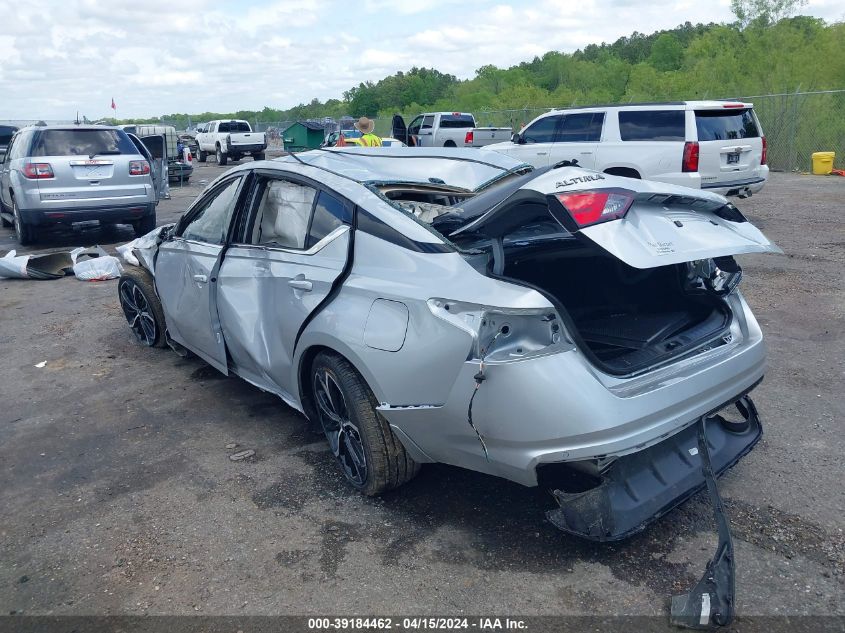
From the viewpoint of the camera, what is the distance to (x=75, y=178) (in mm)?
10672

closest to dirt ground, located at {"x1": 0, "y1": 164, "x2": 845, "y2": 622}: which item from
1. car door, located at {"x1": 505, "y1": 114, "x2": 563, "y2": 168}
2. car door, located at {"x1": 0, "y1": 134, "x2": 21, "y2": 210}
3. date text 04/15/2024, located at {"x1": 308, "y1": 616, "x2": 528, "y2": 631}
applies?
date text 04/15/2024, located at {"x1": 308, "y1": 616, "x2": 528, "y2": 631}

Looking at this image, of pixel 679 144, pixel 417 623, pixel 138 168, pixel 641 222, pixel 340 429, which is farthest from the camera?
pixel 138 168

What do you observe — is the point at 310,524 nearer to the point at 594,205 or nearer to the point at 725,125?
the point at 594,205

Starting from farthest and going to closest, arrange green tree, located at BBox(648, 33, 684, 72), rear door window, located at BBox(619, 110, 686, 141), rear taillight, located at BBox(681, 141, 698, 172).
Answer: green tree, located at BBox(648, 33, 684, 72), rear door window, located at BBox(619, 110, 686, 141), rear taillight, located at BBox(681, 141, 698, 172)

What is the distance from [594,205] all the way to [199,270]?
2889 mm

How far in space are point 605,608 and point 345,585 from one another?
1.03 meters

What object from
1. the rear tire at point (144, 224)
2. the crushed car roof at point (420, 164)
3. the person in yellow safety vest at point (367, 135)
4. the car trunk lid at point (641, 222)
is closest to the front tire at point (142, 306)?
the crushed car roof at point (420, 164)

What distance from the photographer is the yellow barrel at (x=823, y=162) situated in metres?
19.9

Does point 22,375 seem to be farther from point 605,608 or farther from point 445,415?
point 605,608

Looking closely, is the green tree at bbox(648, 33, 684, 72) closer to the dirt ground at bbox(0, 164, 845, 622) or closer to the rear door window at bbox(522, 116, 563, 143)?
the rear door window at bbox(522, 116, 563, 143)

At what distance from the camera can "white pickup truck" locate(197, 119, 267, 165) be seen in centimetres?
3194

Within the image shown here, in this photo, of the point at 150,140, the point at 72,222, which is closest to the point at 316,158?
the point at 72,222

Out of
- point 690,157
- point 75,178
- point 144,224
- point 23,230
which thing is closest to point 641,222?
point 690,157

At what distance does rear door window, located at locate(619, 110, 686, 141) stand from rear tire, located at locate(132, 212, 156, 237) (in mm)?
7818
